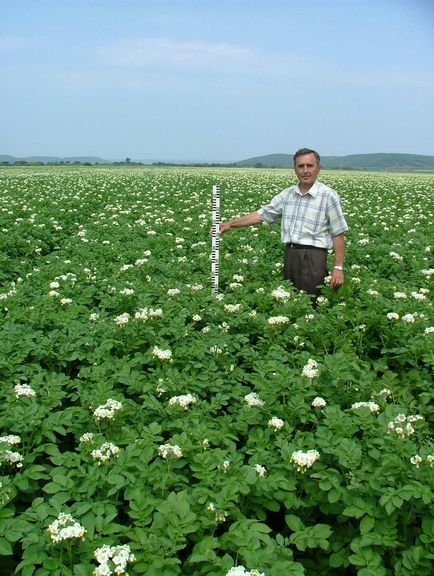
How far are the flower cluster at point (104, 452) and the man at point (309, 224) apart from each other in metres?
4.08

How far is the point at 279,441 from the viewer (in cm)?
307

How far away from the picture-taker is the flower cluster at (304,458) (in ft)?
9.34

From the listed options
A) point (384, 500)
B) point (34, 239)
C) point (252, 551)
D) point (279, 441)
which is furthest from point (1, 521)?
point (34, 239)

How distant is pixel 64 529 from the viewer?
7.59ft

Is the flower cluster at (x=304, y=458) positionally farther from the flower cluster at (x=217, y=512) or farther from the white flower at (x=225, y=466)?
the flower cluster at (x=217, y=512)

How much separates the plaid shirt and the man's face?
0.18 meters

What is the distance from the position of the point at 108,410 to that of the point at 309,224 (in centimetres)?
400

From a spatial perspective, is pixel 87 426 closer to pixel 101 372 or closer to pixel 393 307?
pixel 101 372

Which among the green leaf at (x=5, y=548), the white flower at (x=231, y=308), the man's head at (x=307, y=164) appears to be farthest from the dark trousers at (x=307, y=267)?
the green leaf at (x=5, y=548)

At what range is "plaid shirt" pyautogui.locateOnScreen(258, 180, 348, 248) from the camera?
629cm

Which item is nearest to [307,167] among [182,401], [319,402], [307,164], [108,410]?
[307,164]

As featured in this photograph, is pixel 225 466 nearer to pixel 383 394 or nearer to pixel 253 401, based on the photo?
pixel 253 401

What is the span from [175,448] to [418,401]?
92.0 inches

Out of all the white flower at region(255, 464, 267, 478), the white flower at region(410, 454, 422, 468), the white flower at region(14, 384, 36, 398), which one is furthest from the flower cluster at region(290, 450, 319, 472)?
the white flower at region(14, 384, 36, 398)
